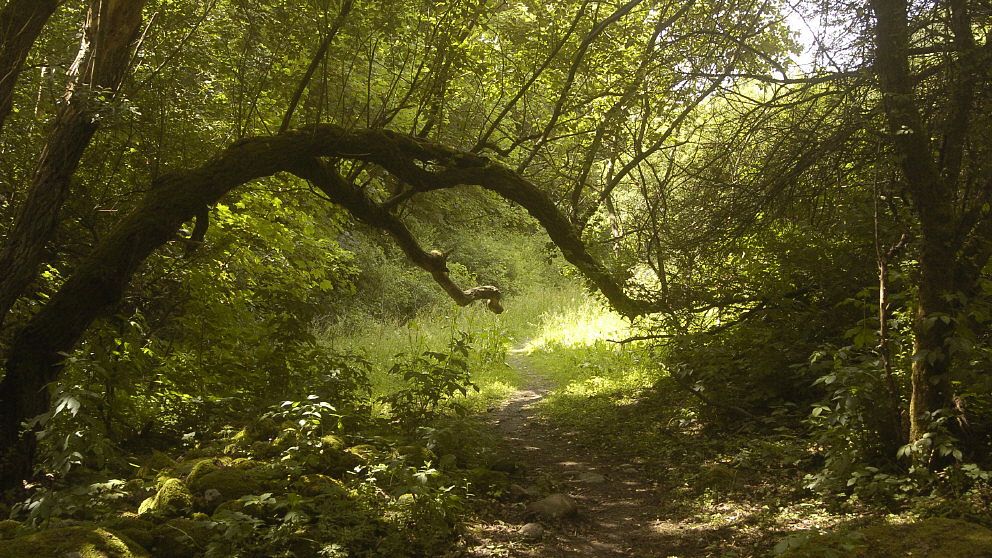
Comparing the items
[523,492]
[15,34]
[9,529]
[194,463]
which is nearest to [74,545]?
[9,529]

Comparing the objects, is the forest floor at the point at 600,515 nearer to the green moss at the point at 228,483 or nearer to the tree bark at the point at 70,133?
the green moss at the point at 228,483

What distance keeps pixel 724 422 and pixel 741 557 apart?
294cm

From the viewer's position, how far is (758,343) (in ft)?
21.9

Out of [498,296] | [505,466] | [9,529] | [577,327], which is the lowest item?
[9,529]

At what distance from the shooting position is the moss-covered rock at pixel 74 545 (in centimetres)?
307

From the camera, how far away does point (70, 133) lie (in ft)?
17.9

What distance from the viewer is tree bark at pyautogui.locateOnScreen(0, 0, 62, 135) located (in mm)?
5305

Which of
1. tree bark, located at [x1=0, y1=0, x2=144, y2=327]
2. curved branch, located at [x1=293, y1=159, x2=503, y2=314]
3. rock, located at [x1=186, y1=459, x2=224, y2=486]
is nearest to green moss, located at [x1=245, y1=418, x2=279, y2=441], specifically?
rock, located at [x1=186, y1=459, x2=224, y2=486]

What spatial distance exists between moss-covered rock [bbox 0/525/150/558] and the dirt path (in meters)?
2.04

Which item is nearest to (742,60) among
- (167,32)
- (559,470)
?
(559,470)

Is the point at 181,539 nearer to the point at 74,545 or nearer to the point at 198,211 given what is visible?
the point at 74,545

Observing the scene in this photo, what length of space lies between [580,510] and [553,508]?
1.02ft

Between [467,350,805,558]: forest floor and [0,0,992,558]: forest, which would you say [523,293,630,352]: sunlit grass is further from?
[467,350,805,558]: forest floor

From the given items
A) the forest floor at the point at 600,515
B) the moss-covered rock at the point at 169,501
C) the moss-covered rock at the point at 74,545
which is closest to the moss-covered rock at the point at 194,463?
the moss-covered rock at the point at 169,501
